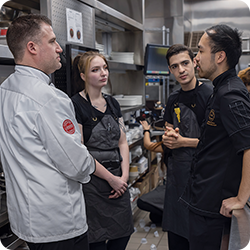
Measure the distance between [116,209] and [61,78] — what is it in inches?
45.7

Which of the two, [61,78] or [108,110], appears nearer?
[108,110]

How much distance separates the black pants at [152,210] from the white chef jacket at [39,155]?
232 centimetres

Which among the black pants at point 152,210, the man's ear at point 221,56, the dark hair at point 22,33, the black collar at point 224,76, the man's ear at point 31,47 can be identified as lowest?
the black pants at point 152,210

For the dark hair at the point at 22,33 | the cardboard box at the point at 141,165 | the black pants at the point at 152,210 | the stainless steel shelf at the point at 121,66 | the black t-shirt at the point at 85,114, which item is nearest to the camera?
the dark hair at the point at 22,33

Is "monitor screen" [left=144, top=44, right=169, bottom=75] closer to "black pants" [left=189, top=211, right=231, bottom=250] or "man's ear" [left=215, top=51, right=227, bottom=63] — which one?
"man's ear" [left=215, top=51, right=227, bottom=63]

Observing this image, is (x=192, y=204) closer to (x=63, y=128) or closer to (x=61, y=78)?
(x=63, y=128)

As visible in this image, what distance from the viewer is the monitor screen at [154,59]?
13.4ft

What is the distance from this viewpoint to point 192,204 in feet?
5.58

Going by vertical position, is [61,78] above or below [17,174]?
above

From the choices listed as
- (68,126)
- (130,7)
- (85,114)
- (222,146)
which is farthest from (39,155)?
(130,7)

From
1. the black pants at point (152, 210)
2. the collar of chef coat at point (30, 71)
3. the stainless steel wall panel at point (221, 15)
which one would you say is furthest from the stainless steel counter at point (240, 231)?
the stainless steel wall panel at point (221, 15)

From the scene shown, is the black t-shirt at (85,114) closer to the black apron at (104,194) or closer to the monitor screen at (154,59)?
the black apron at (104,194)

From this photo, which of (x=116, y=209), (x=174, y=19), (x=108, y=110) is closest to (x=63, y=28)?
(x=108, y=110)

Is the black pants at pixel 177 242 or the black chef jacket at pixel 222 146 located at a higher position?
the black chef jacket at pixel 222 146
